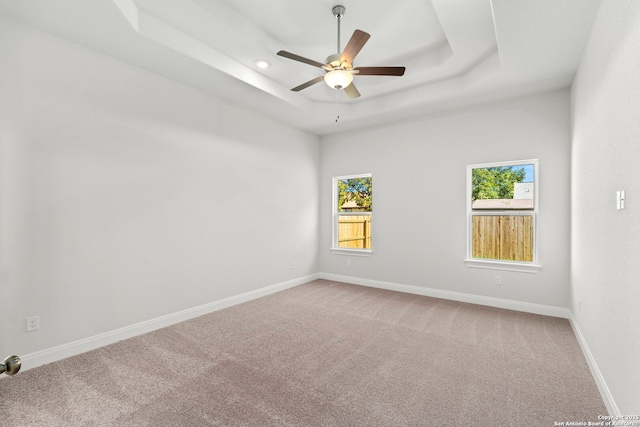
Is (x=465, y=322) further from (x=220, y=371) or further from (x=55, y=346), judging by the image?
(x=55, y=346)

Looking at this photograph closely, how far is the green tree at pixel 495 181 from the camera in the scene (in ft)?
13.5

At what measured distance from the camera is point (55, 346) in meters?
2.66

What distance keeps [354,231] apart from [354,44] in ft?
12.0

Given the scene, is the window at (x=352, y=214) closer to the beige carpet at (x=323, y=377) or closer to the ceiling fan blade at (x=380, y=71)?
the beige carpet at (x=323, y=377)

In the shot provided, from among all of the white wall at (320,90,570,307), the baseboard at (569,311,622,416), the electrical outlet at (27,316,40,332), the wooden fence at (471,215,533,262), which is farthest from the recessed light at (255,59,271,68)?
the baseboard at (569,311,622,416)

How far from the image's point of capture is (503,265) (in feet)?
13.5

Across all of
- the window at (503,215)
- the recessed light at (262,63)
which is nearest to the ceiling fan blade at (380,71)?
the recessed light at (262,63)

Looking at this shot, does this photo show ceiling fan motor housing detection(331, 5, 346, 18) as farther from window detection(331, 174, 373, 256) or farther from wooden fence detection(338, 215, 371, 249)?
wooden fence detection(338, 215, 371, 249)

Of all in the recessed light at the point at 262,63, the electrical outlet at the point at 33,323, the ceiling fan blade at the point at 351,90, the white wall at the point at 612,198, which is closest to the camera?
the white wall at the point at 612,198

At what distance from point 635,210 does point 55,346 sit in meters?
4.25

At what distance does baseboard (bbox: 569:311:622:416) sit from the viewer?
189 cm

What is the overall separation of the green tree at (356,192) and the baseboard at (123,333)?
2243 millimetres

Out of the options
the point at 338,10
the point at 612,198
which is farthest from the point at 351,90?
the point at 612,198

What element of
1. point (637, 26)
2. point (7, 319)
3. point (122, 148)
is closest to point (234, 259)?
point (122, 148)
